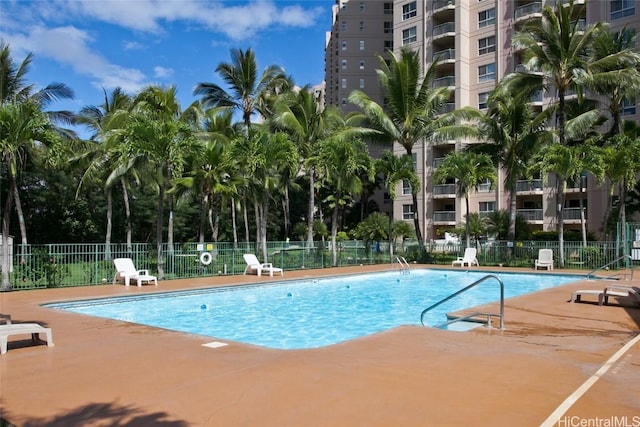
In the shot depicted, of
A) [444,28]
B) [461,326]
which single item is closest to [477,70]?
[444,28]

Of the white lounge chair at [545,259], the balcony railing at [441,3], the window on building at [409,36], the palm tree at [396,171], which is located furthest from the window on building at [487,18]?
the white lounge chair at [545,259]

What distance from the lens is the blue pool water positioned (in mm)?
12281

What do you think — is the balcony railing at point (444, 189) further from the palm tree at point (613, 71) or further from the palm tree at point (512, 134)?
the palm tree at point (613, 71)

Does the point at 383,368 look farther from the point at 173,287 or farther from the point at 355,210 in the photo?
the point at 355,210

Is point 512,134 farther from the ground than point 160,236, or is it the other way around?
point 512,134

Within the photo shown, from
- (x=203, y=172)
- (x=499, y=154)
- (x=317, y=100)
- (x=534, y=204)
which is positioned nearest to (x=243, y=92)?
(x=317, y=100)

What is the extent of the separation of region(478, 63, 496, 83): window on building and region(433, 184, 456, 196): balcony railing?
9796mm

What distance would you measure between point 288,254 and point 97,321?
50.1 ft

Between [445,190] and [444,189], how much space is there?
6.6 inches

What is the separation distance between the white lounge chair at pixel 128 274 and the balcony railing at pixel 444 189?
3260cm

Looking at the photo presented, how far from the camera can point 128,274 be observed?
58.5 feet

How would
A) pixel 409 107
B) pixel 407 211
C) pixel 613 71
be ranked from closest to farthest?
pixel 613 71, pixel 409 107, pixel 407 211

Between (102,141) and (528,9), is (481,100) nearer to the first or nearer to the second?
(528,9)
